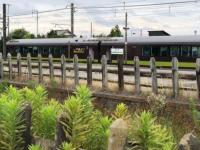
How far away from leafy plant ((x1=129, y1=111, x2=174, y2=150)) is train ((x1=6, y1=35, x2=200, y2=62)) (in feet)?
107

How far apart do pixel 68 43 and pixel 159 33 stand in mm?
9051

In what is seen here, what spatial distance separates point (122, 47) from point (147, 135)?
131ft

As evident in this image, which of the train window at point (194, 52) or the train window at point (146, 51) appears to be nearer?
the train window at point (194, 52)

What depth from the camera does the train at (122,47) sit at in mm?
35594

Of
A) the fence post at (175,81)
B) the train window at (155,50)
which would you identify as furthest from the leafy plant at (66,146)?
the train window at (155,50)

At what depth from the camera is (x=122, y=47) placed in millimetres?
42219

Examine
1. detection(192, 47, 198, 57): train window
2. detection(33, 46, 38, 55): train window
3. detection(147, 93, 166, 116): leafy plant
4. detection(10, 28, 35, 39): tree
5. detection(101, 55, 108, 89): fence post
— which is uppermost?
detection(10, 28, 35, 39): tree

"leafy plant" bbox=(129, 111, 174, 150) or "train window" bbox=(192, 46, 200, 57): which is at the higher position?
"train window" bbox=(192, 46, 200, 57)

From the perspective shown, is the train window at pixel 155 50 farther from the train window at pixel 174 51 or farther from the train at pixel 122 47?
the train window at pixel 174 51

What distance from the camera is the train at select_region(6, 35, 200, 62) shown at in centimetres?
3559

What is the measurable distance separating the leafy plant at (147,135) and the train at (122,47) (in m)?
32.5

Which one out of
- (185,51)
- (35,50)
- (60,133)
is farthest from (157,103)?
(35,50)

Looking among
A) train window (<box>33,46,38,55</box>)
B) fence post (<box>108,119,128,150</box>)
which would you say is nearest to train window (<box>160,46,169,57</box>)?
train window (<box>33,46,38,55</box>)

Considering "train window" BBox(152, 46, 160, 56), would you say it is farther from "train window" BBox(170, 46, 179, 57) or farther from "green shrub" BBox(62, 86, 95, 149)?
"green shrub" BBox(62, 86, 95, 149)
